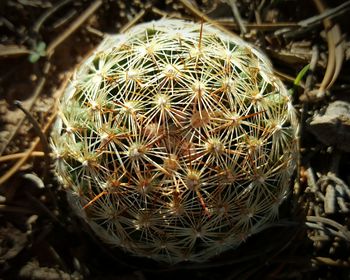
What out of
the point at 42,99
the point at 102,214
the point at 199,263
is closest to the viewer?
the point at 102,214

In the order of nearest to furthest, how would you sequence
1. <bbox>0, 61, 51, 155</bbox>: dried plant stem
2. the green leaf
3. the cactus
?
the cactus
<bbox>0, 61, 51, 155</bbox>: dried plant stem
the green leaf

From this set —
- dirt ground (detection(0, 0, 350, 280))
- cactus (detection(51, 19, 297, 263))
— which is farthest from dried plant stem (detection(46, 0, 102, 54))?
cactus (detection(51, 19, 297, 263))

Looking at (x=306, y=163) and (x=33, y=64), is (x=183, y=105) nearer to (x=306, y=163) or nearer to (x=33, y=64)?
(x=306, y=163)

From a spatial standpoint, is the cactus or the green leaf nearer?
the cactus

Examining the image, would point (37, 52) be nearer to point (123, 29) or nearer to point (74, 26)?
point (74, 26)

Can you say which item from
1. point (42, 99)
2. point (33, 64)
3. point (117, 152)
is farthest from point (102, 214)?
point (33, 64)

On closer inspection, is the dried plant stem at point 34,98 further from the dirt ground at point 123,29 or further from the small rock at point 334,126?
the small rock at point 334,126

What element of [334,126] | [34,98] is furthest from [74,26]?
[334,126]

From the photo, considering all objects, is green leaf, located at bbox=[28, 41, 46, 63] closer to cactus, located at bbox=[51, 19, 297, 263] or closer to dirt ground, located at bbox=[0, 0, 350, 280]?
dirt ground, located at bbox=[0, 0, 350, 280]
